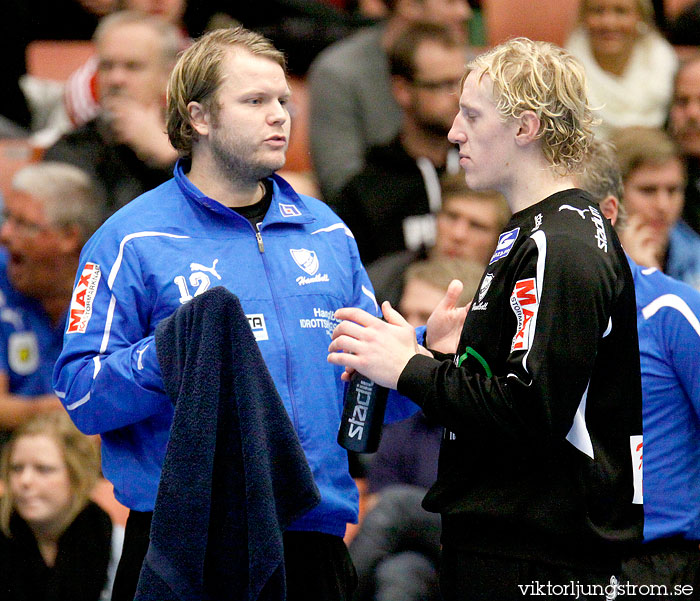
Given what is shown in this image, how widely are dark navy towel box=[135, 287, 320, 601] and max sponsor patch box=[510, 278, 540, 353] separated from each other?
55 centimetres

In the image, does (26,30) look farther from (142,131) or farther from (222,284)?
(222,284)

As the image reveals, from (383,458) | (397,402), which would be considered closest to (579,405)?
(397,402)

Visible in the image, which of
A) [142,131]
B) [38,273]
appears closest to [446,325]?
[38,273]

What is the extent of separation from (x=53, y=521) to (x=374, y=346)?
2.16 meters

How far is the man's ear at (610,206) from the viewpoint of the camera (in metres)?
3.10

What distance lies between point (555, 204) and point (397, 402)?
0.77m

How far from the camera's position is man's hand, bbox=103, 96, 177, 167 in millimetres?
4812

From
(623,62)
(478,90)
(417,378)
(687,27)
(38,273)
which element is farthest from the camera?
(687,27)

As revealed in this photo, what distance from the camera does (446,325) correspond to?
8.73 ft

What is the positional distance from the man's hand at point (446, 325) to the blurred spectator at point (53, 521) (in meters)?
1.78

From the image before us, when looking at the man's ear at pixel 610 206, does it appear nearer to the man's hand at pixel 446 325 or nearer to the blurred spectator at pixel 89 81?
the man's hand at pixel 446 325

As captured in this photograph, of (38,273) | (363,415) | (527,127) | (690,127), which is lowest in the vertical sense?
(38,273)

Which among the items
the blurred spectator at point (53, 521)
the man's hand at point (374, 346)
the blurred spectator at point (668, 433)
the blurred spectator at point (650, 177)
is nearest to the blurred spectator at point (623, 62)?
the blurred spectator at point (650, 177)

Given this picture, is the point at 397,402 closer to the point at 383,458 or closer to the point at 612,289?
the point at 612,289
